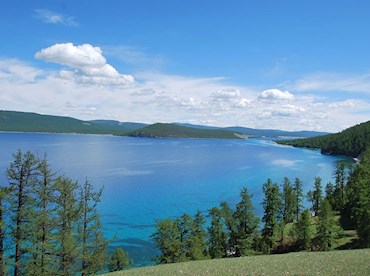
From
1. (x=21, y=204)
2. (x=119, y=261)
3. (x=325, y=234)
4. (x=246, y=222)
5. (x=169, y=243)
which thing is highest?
(x=21, y=204)

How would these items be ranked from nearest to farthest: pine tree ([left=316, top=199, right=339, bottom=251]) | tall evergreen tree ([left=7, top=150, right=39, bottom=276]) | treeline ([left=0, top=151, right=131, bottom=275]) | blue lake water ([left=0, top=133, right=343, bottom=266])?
treeline ([left=0, top=151, right=131, bottom=275]), tall evergreen tree ([left=7, top=150, right=39, bottom=276]), pine tree ([left=316, top=199, right=339, bottom=251]), blue lake water ([left=0, top=133, right=343, bottom=266])

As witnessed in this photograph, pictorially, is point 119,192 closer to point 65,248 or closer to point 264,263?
point 65,248

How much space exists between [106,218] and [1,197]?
6006cm

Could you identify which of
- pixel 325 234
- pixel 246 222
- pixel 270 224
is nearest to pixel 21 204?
pixel 246 222

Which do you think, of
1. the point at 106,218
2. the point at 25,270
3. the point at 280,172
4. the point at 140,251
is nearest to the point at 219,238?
the point at 140,251

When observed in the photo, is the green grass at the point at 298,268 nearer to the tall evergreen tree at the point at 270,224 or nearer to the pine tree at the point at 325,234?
the pine tree at the point at 325,234

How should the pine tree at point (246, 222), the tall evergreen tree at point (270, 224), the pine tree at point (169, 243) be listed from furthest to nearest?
the tall evergreen tree at point (270, 224)
the pine tree at point (246, 222)
the pine tree at point (169, 243)

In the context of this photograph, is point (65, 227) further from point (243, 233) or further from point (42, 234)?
point (243, 233)

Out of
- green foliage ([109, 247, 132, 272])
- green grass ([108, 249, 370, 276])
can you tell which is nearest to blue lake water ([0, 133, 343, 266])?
green foliage ([109, 247, 132, 272])

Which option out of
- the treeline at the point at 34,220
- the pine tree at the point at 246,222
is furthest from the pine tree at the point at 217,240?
the treeline at the point at 34,220

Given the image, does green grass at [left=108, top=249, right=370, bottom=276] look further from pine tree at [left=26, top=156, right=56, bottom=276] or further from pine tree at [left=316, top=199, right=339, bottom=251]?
pine tree at [left=316, top=199, right=339, bottom=251]

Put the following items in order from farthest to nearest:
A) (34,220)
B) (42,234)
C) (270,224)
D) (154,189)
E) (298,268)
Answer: (154,189), (270,224), (42,234), (34,220), (298,268)

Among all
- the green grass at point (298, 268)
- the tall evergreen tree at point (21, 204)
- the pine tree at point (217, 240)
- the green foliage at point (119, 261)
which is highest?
the tall evergreen tree at point (21, 204)

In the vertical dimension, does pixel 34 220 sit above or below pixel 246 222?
above
